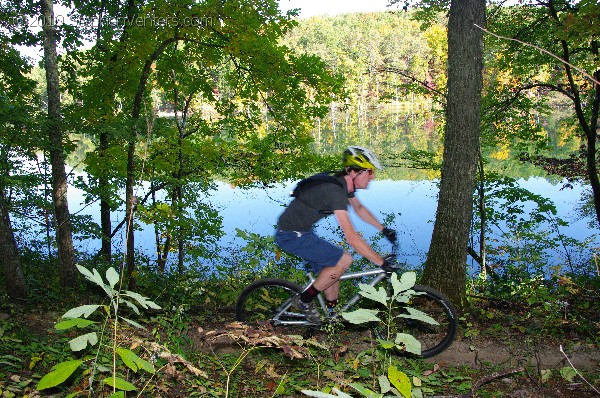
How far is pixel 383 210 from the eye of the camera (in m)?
26.7

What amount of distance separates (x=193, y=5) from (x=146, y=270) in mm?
6267

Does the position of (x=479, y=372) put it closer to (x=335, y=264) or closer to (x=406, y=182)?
(x=335, y=264)

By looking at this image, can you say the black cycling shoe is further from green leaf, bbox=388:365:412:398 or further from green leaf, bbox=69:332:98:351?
green leaf, bbox=69:332:98:351

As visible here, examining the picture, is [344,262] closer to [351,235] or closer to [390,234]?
[351,235]

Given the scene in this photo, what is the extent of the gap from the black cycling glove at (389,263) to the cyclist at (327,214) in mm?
11

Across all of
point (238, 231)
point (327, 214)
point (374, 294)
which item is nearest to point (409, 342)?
point (374, 294)

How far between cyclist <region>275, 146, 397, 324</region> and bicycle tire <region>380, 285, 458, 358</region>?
2.36 feet

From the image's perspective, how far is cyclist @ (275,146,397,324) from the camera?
4.35 metres

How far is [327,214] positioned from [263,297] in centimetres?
168

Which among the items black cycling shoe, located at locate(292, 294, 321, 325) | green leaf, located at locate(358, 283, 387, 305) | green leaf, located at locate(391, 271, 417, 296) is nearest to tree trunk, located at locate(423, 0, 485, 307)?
black cycling shoe, located at locate(292, 294, 321, 325)

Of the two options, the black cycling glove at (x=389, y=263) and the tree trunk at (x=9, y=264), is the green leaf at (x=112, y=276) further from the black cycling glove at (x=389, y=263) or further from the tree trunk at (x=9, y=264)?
the tree trunk at (x=9, y=264)

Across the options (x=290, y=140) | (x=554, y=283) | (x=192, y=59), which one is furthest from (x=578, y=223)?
(x=192, y=59)

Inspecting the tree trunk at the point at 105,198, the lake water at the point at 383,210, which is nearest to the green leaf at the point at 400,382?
the tree trunk at the point at 105,198

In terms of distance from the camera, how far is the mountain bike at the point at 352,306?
4.82 m
